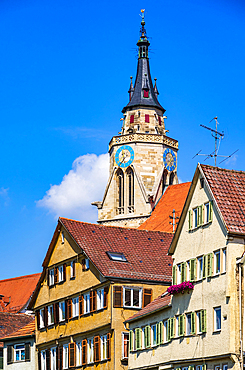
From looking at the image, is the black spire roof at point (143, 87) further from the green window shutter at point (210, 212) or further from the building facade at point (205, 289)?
the green window shutter at point (210, 212)

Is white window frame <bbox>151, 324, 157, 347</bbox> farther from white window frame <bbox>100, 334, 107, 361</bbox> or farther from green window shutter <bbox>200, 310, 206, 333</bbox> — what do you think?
green window shutter <bbox>200, 310, 206, 333</bbox>

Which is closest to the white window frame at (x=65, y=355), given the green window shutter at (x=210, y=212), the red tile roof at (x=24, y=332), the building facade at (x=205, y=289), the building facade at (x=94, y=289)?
the building facade at (x=94, y=289)

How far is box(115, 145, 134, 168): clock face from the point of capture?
3656 inches

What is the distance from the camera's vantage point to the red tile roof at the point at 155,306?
42.2 meters

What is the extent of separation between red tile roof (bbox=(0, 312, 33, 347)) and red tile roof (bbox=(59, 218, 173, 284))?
1025cm

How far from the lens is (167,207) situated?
280 ft

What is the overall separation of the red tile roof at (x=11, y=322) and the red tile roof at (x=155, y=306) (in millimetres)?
14886

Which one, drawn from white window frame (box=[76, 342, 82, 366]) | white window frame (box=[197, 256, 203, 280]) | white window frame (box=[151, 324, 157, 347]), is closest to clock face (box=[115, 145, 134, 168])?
white window frame (box=[76, 342, 82, 366])

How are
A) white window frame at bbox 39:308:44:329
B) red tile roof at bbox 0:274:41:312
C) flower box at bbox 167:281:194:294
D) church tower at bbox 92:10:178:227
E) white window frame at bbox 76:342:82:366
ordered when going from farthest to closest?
church tower at bbox 92:10:178:227
red tile roof at bbox 0:274:41:312
white window frame at bbox 39:308:44:329
white window frame at bbox 76:342:82:366
flower box at bbox 167:281:194:294

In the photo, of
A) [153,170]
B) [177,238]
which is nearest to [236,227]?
[177,238]

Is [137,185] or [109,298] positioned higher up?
[137,185]

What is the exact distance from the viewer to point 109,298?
4644 cm

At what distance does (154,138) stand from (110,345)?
49276 mm

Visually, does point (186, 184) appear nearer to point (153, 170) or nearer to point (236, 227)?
point (153, 170)
